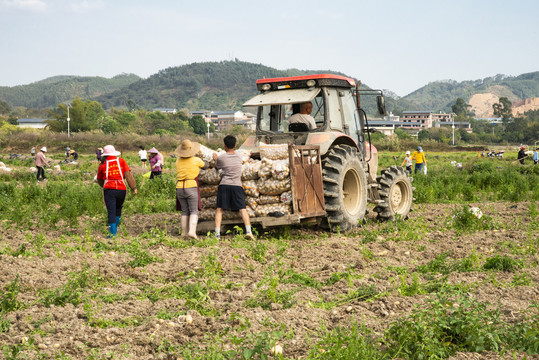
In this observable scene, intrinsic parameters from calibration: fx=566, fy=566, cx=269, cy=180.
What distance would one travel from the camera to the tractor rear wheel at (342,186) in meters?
9.31

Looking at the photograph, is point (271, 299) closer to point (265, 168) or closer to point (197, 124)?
point (265, 168)

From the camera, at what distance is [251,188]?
8906 millimetres

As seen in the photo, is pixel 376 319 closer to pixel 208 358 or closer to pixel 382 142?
pixel 208 358

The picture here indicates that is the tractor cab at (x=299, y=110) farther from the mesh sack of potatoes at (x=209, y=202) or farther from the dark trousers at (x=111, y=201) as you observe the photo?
the dark trousers at (x=111, y=201)

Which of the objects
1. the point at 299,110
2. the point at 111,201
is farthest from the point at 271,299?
the point at 299,110

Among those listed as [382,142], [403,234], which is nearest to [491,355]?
[403,234]

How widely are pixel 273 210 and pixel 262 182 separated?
471mm

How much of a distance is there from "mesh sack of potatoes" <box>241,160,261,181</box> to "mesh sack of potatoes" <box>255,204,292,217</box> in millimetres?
490

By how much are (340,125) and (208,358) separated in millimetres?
7073

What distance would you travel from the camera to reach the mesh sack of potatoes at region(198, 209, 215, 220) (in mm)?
9391

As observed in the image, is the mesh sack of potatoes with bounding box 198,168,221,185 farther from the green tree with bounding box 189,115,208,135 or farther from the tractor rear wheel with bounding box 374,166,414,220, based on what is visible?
the green tree with bounding box 189,115,208,135

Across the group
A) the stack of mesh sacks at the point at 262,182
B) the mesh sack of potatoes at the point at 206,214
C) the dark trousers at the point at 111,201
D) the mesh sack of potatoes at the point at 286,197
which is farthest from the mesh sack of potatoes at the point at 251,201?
the dark trousers at the point at 111,201

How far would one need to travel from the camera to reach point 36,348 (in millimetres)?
4246

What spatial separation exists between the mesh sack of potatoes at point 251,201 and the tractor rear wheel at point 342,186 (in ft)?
3.93
